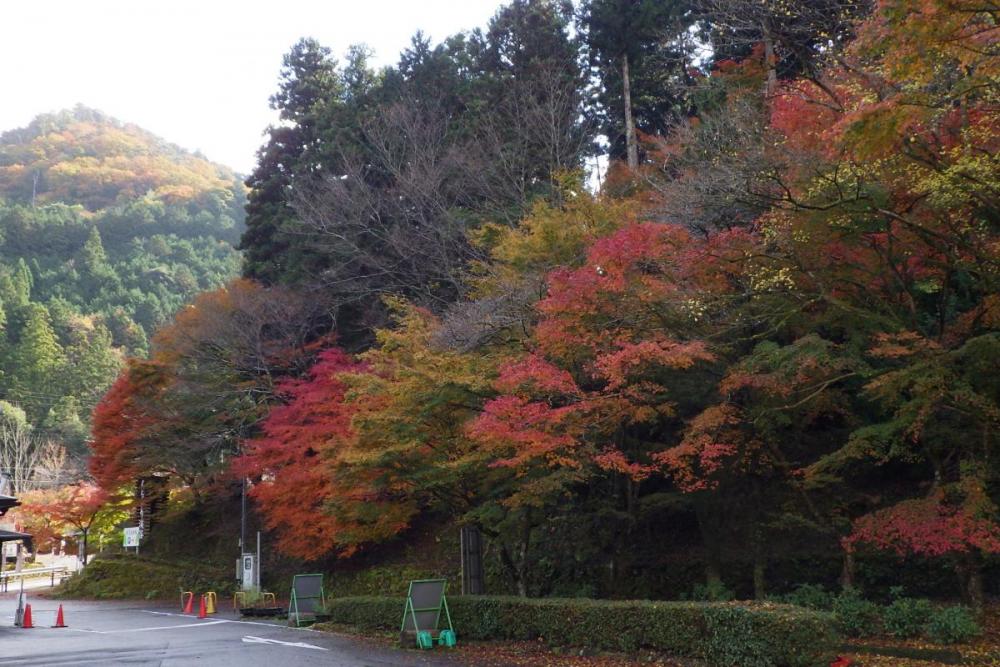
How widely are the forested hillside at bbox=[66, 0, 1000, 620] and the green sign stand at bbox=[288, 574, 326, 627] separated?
1.37m

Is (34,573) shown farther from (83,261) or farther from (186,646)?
(83,261)

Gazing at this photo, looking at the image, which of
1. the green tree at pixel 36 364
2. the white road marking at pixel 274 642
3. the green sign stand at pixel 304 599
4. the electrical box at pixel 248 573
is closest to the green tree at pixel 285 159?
the electrical box at pixel 248 573

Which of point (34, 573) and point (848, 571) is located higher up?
point (848, 571)

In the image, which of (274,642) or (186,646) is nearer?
(186,646)

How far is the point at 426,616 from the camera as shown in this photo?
52.2 ft

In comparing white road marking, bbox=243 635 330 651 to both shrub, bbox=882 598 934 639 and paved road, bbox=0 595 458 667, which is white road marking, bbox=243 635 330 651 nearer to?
paved road, bbox=0 595 458 667

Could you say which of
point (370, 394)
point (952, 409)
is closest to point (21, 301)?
point (370, 394)

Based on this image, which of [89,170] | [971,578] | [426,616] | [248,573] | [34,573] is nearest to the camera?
[971,578]

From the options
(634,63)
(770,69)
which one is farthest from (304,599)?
(634,63)

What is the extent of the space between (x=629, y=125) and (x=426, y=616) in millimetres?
18279

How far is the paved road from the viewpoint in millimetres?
13719

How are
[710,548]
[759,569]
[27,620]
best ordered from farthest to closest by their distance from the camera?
[27,620] < [710,548] < [759,569]

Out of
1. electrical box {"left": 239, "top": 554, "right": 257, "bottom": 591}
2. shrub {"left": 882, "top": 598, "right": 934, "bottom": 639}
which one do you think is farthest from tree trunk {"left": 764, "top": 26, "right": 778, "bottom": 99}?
electrical box {"left": 239, "top": 554, "right": 257, "bottom": 591}

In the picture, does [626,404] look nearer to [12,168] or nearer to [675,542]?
[675,542]
